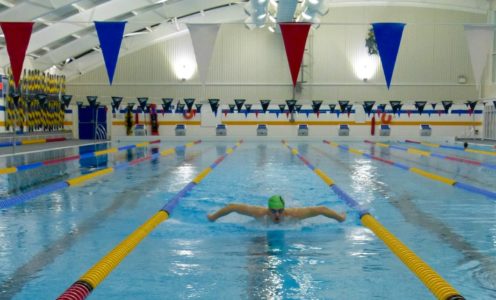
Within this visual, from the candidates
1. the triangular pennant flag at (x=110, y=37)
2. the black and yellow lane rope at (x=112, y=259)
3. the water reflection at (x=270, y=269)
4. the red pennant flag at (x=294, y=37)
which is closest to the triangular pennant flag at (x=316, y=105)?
the red pennant flag at (x=294, y=37)

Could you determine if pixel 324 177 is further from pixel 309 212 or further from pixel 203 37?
pixel 309 212

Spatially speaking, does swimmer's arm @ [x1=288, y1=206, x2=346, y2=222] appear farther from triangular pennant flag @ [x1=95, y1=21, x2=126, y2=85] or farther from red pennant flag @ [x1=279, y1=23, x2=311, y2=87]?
triangular pennant flag @ [x1=95, y1=21, x2=126, y2=85]

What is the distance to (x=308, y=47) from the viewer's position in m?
23.5

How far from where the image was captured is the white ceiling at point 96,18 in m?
14.7

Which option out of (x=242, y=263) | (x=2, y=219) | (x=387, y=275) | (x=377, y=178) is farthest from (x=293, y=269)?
(x=377, y=178)

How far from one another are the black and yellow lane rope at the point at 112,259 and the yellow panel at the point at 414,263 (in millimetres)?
1879

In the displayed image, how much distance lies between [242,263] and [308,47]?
20.4 m

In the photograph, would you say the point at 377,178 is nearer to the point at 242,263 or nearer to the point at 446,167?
the point at 446,167

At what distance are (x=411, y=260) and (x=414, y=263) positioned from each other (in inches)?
3.5

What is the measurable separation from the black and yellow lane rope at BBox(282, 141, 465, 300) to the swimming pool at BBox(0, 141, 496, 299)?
0.19 feet

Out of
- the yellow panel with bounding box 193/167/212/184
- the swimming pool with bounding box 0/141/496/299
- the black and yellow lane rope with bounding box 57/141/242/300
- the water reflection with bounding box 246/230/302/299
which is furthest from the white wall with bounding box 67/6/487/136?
the water reflection with bounding box 246/230/302/299

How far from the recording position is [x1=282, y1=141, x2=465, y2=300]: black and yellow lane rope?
117 inches

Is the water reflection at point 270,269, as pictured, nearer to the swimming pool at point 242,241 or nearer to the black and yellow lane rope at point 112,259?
the swimming pool at point 242,241

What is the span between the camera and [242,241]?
463cm
